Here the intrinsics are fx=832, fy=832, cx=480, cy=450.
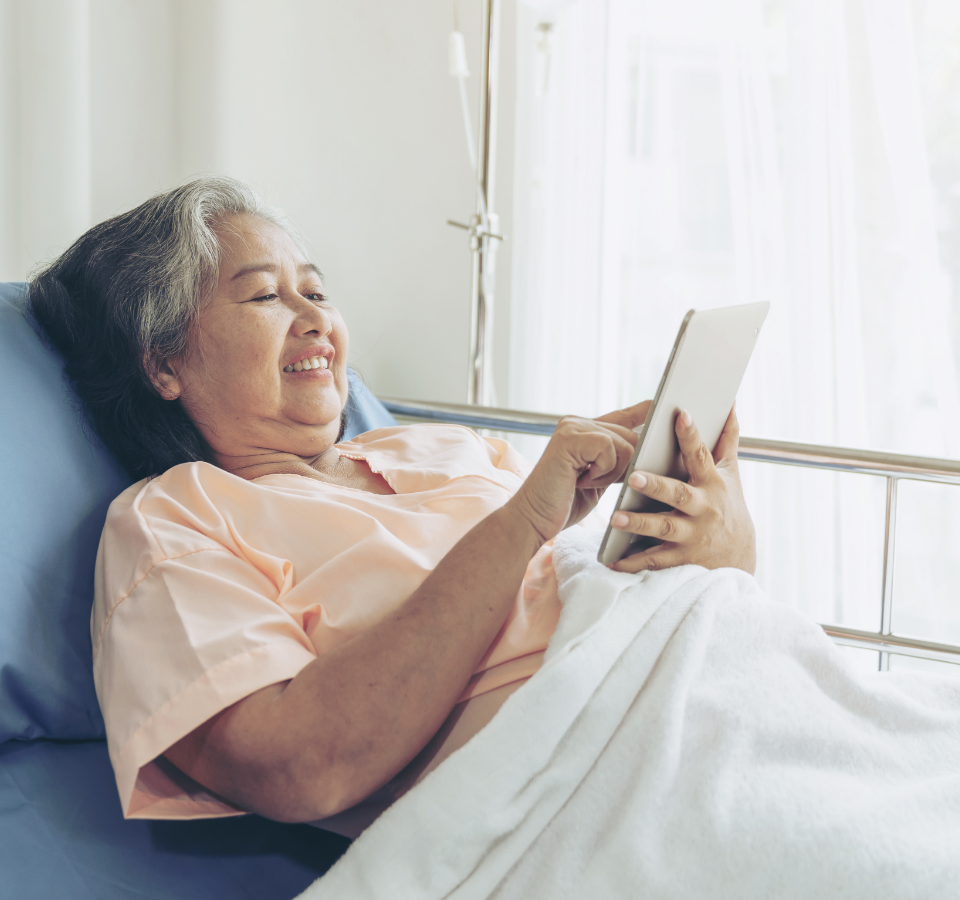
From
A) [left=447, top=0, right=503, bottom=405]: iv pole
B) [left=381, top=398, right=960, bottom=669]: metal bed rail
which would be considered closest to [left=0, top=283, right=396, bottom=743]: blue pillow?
[left=381, top=398, right=960, bottom=669]: metal bed rail

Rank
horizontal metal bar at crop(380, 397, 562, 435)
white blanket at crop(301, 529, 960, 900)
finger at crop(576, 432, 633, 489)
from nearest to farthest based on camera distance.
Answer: white blanket at crop(301, 529, 960, 900) → finger at crop(576, 432, 633, 489) → horizontal metal bar at crop(380, 397, 562, 435)

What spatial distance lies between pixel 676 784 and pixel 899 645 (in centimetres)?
87

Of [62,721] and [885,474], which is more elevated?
[885,474]

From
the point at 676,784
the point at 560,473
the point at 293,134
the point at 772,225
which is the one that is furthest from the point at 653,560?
the point at 293,134

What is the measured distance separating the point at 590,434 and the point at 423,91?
2.41m

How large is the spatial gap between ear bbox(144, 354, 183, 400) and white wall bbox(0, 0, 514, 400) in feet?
3.15

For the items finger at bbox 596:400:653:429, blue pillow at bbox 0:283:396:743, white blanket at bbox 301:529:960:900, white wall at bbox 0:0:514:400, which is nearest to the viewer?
white blanket at bbox 301:529:960:900

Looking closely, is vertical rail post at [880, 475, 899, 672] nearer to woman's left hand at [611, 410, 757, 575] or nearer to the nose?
woman's left hand at [611, 410, 757, 575]

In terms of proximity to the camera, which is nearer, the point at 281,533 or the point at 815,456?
the point at 281,533

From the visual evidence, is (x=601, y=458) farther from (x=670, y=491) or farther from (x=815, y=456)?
(x=815, y=456)

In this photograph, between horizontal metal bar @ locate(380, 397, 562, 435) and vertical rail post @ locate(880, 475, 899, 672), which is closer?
vertical rail post @ locate(880, 475, 899, 672)

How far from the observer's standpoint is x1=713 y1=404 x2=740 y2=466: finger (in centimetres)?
113

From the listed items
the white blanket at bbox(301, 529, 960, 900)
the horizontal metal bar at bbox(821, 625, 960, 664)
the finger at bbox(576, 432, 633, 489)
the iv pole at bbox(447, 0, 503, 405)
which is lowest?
the horizontal metal bar at bbox(821, 625, 960, 664)

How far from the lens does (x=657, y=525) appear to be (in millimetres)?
957
